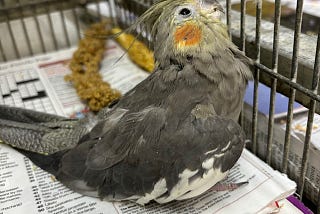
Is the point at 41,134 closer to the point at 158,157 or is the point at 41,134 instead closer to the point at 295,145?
the point at 158,157

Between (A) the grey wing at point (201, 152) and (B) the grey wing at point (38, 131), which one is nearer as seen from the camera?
(A) the grey wing at point (201, 152)

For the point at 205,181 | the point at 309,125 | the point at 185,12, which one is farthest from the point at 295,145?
the point at 185,12

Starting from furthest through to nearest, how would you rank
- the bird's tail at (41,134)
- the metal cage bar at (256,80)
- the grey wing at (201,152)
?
the bird's tail at (41,134)
the metal cage bar at (256,80)
the grey wing at (201,152)

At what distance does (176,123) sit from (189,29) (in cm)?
16

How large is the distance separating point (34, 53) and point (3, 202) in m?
0.83

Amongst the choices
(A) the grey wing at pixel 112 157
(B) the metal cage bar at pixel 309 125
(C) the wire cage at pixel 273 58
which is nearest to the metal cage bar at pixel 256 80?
(C) the wire cage at pixel 273 58

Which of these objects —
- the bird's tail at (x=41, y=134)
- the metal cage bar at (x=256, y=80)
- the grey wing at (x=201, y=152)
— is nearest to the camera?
the grey wing at (x=201, y=152)

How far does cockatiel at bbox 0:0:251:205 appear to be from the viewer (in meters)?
0.64

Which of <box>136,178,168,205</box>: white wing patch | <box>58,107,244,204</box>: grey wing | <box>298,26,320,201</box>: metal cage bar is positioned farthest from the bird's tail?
<box>298,26,320,201</box>: metal cage bar

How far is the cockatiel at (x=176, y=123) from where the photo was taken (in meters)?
0.64

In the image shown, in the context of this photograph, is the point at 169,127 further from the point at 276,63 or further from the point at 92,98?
the point at 92,98

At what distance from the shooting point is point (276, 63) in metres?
0.75

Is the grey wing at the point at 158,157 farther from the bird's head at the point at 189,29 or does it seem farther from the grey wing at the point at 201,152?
the bird's head at the point at 189,29

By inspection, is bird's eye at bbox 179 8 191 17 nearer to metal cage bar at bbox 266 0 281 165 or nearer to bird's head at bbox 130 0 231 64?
bird's head at bbox 130 0 231 64
